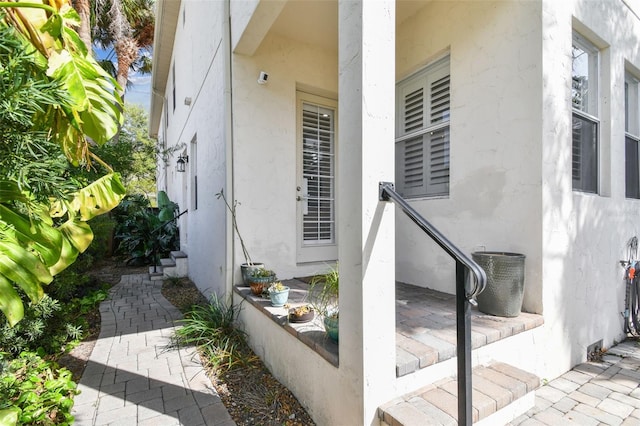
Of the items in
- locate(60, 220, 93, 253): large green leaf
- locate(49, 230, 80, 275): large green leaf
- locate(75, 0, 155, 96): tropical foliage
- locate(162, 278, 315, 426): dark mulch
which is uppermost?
locate(75, 0, 155, 96): tropical foliage

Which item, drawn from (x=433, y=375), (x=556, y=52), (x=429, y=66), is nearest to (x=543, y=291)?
(x=433, y=375)

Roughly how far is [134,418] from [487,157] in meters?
3.61

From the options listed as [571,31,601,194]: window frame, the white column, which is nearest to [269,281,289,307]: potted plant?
the white column

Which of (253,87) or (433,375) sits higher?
(253,87)

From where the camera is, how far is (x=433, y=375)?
1976 mm

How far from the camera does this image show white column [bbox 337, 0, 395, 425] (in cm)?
168

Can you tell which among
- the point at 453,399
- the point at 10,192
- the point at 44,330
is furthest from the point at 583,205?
the point at 44,330

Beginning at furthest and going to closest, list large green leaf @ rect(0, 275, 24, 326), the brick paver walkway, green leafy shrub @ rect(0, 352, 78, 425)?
green leafy shrub @ rect(0, 352, 78, 425), the brick paver walkway, large green leaf @ rect(0, 275, 24, 326)

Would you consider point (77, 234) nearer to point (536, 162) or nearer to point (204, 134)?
point (536, 162)

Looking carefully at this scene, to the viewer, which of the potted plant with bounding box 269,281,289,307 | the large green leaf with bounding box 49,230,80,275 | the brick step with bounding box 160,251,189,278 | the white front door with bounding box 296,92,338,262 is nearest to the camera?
the large green leaf with bounding box 49,230,80,275

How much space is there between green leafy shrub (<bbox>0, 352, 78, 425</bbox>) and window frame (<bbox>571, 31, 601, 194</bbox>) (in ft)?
15.9

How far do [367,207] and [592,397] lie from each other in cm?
230

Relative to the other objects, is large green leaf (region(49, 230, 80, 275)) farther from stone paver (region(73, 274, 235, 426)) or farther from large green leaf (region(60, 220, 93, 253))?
stone paver (region(73, 274, 235, 426))

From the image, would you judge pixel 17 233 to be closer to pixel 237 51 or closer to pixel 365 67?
pixel 365 67
